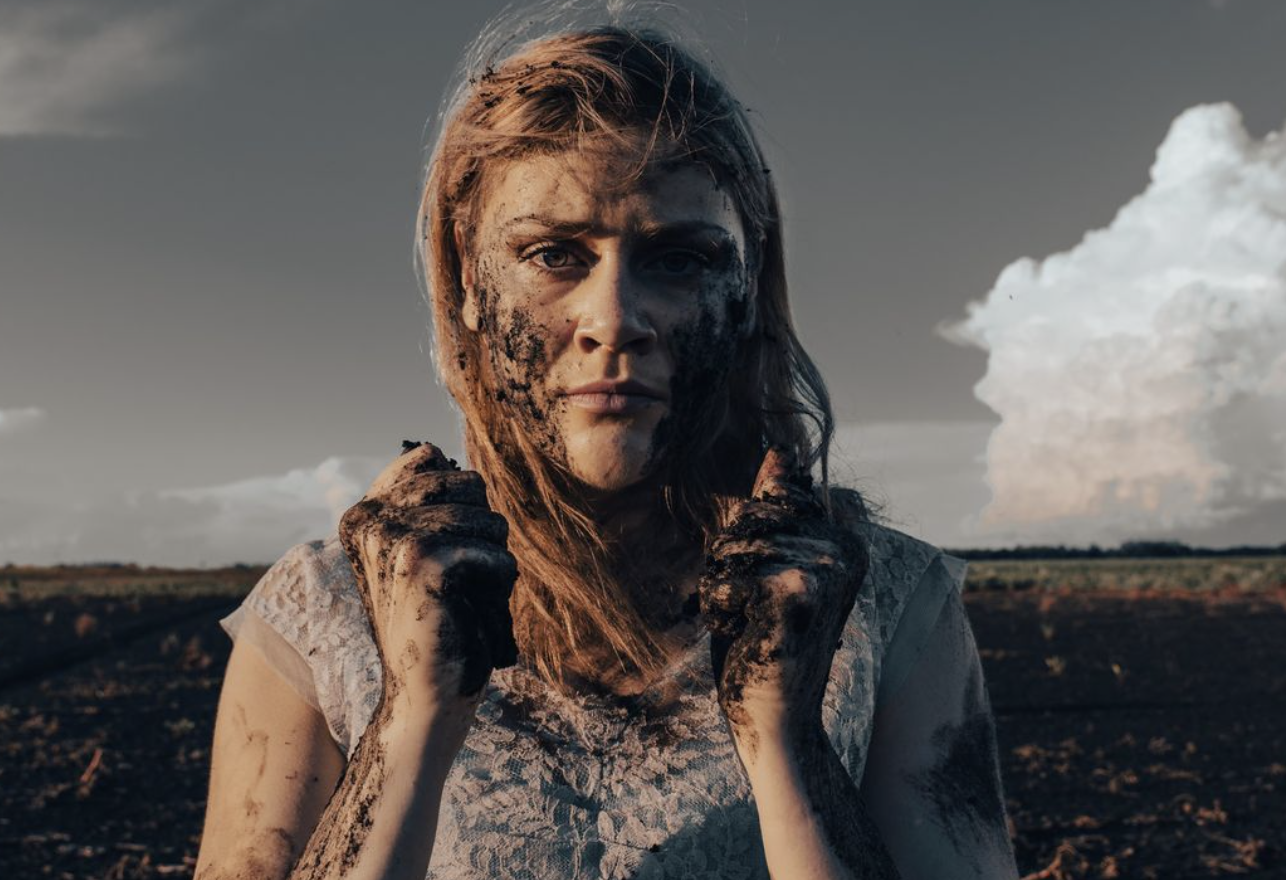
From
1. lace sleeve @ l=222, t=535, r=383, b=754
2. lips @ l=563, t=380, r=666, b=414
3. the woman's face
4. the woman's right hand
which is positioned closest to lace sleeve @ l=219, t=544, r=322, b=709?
lace sleeve @ l=222, t=535, r=383, b=754

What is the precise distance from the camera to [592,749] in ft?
5.87

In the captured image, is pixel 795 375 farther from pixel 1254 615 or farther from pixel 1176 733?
pixel 1254 615

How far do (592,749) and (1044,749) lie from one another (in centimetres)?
901

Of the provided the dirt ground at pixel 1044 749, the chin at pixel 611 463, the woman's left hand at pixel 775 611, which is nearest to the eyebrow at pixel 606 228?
the chin at pixel 611 463

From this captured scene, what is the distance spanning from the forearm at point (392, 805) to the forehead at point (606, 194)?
2.55ft

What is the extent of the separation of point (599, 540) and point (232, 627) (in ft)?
2.35

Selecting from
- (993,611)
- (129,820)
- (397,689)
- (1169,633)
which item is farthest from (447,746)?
(993,611)

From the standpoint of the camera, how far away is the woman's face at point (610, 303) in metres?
1.81

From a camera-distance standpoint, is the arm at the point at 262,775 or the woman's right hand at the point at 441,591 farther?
the arm at the point at 262,775

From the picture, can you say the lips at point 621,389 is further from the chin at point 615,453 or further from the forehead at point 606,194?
the forehead at point 606,194

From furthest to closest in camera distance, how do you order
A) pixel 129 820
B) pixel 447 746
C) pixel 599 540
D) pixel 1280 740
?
pixel 1280 740 < pixel 129 820 < pixel 599 540 < pixel 447 746

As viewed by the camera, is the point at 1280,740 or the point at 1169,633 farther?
the point at 1169,633

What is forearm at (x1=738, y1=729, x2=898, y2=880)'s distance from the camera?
157 centimetres

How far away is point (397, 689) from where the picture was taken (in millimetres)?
1655
